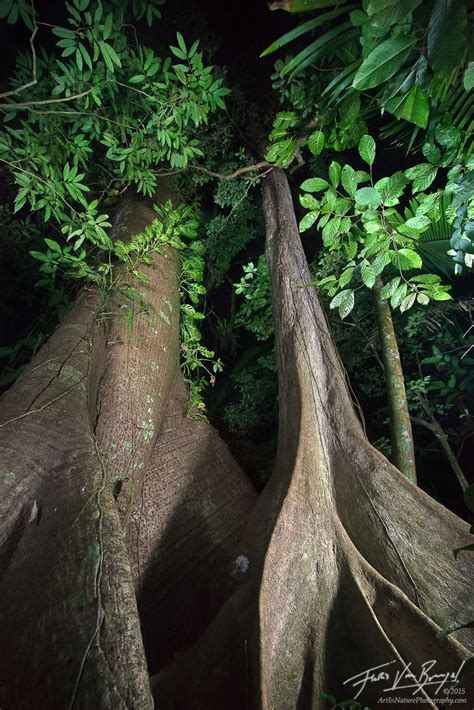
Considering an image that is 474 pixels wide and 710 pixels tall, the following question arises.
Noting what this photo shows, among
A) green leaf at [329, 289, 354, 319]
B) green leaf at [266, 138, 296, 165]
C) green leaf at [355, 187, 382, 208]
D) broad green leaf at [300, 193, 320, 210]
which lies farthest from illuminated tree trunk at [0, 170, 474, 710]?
green leaf at [266, 138, 296, 165]

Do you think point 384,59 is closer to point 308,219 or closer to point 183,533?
Result: point 308,219

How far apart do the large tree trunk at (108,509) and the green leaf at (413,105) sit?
55.9 inches

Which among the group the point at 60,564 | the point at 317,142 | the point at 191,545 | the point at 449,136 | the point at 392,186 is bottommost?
the point at 191,545

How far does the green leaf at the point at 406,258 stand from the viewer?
132 cm

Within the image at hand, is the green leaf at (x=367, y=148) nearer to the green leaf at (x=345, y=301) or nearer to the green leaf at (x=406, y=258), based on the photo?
the green leaf at (x=406, y=258)

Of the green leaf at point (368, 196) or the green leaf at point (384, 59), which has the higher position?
the green leaf at point (384, 59)

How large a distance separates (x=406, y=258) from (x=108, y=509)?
1.31 m

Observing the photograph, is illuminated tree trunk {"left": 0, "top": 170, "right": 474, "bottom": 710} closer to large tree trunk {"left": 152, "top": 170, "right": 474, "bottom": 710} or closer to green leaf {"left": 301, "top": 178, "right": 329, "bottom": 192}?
large tree trunk {"left": 152, "top": 170, "right": 474, "bottom": 710}

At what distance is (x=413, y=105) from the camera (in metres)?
1.12

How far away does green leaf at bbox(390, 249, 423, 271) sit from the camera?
1.32 m

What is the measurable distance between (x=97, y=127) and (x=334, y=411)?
197cm
